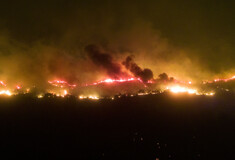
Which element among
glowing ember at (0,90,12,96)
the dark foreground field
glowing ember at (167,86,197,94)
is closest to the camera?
the dark foreground field

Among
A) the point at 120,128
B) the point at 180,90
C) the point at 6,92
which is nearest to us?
the point at 120,128

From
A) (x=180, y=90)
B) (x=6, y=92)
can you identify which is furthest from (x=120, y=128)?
(x=6, y=92)

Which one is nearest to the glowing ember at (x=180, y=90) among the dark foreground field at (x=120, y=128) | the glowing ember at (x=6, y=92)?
the dark foreground field at (x=120, y=128)

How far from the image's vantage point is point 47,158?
8.37m

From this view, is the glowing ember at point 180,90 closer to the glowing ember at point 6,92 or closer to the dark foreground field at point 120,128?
the dark foreground field at point 120,128

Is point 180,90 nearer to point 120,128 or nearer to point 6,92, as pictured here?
A: point 120,128

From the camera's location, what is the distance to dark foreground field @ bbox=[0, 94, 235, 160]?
8.70m

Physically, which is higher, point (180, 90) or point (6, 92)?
point (6, 92)

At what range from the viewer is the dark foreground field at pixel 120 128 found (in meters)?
8.70

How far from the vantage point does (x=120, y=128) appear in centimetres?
1020

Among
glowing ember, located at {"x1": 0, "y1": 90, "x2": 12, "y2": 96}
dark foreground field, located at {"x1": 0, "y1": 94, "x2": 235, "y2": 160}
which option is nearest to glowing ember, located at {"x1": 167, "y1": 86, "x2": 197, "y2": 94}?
dark foreground field, located at {"x1": 0, "y1": 94, "x2": 235, "y2": 160}

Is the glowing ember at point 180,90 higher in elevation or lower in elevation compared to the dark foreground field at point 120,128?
higher

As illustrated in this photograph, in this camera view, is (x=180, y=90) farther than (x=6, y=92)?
Yes

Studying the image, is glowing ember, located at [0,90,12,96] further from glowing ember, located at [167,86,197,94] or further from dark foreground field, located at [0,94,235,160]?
glowing ember, located at [167,86,197,94]
